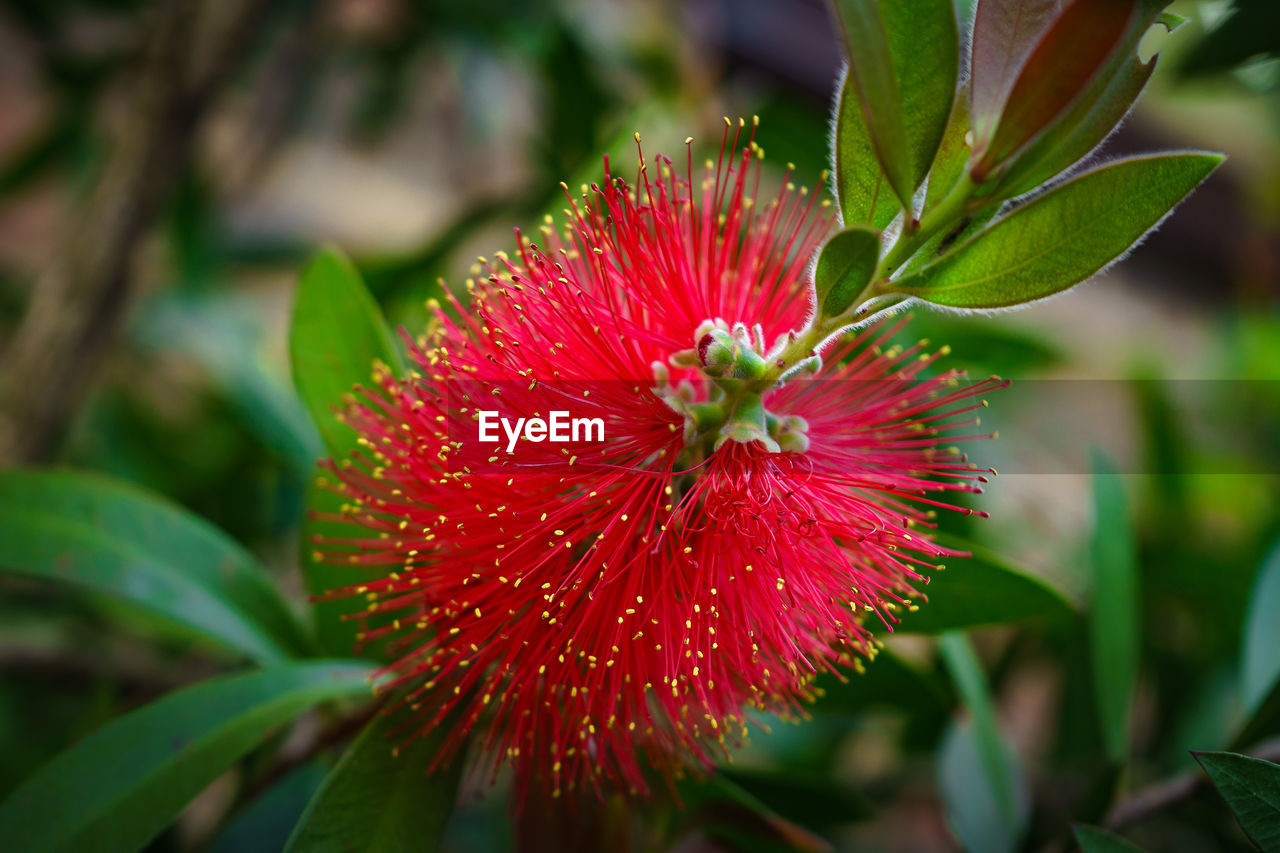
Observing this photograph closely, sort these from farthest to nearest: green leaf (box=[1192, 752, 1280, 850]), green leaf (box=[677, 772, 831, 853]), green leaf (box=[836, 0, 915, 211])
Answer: green leaf (box=[677, 772, 831, 853]) → green leaf (box=[1192, 752, 1280, 850]) → green leaf (box=[836, 0, 915, 211])

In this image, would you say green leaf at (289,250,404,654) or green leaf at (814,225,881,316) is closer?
green leaf at (814,225,881,316)

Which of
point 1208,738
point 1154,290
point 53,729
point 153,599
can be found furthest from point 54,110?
point 1154,290

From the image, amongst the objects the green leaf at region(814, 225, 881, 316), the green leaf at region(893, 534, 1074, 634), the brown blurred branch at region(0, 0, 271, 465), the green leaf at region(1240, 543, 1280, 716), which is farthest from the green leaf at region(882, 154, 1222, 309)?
the brown blurred branch at region(0, 0, 271, 465)

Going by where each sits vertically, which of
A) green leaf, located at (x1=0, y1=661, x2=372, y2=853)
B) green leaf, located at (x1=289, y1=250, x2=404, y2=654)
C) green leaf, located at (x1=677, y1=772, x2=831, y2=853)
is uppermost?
green leaf, located at (x1=289, y1=250, x2=404, y2=654)

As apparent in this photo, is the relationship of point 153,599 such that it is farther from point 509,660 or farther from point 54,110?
point 54,110

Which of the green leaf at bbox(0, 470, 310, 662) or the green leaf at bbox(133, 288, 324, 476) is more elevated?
the green leaf at bbox(133, 288, 324, 476)

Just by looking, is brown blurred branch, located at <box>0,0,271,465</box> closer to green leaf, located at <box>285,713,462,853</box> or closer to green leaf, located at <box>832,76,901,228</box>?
green leaf, located at <box>285,713,462,853</box>

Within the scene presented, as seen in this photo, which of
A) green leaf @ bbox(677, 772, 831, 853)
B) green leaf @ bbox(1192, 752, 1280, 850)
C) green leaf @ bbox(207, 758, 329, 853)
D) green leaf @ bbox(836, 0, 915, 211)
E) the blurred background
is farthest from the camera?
the blurred background

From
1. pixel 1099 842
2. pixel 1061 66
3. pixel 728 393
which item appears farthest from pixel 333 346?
pixel 1099 842
